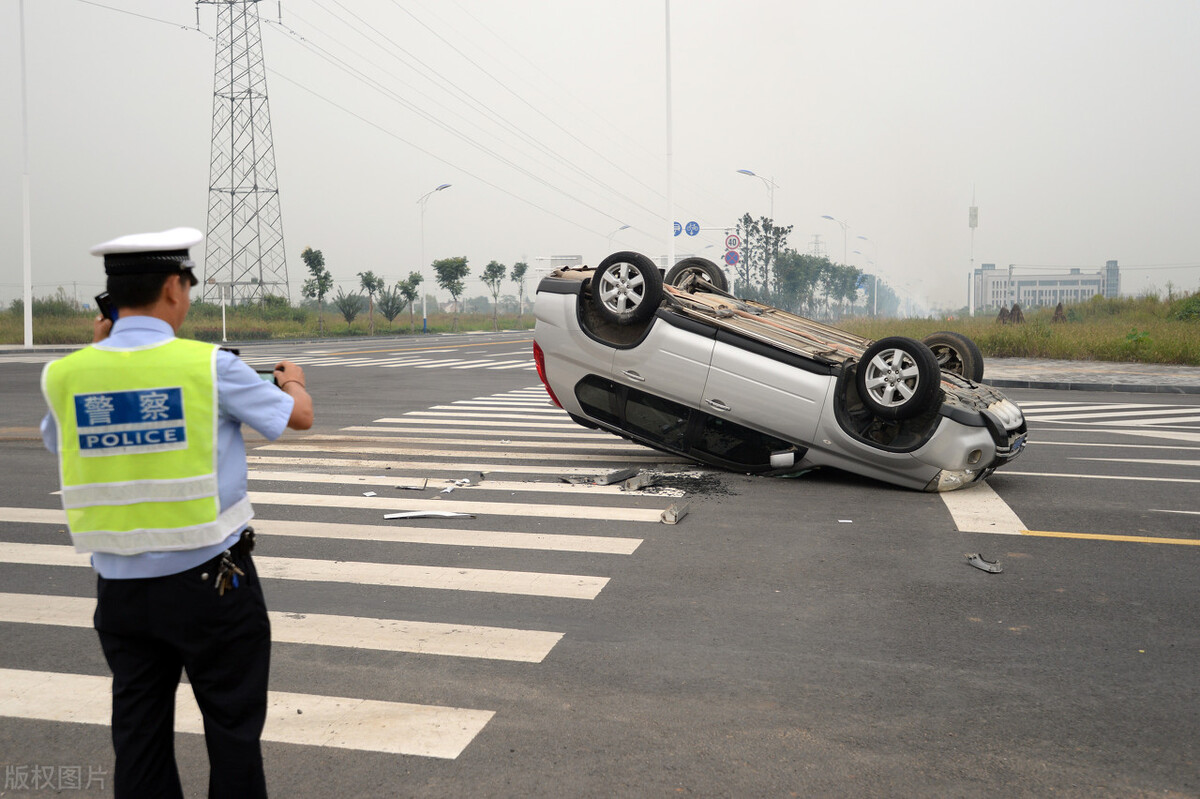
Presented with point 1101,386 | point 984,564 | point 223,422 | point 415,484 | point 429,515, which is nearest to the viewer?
point 223,422

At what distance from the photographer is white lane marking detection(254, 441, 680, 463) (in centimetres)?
1020

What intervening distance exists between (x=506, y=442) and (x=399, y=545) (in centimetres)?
476

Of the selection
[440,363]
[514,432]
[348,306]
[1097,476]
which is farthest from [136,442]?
[348,306]

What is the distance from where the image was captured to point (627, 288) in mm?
9016

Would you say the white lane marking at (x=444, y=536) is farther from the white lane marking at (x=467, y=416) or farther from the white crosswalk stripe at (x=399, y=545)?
the white lane marking at (x=467, y=416)

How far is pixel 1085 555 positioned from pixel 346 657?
16.1 feet

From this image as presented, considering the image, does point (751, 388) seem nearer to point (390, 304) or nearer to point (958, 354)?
point (958, 354)

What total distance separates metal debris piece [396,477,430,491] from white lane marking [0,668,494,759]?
174 inches

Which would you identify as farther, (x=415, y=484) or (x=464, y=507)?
(x=415, y=484)

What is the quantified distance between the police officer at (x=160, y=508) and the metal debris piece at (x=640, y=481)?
243 inches

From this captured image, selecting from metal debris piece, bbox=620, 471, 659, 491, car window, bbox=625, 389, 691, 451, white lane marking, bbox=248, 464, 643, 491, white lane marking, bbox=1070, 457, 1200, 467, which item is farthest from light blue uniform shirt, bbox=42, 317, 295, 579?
white lane marking, bbox=1070, 457, 1200, 467

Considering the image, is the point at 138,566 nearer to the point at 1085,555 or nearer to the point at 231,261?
the point at 1085,555

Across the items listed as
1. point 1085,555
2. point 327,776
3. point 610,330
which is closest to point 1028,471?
point 1085,555

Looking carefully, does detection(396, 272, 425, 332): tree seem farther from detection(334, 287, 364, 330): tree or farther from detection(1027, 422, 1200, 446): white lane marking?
detection(1027, 422, 1200, 446): white lane marking
